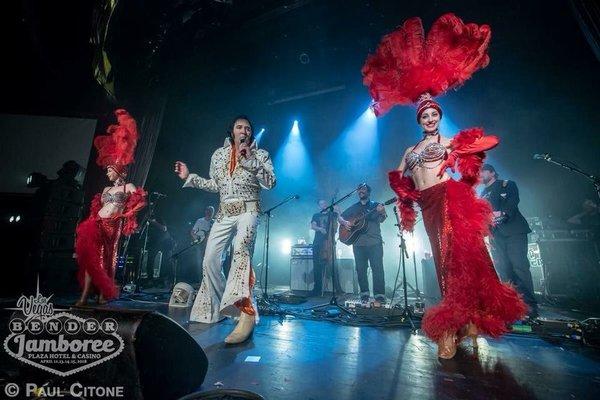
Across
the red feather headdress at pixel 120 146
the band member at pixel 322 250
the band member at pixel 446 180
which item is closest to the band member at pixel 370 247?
the band member at pixel 322 250

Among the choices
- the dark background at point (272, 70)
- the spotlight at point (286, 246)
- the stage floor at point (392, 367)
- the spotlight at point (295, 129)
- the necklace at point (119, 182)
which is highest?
the spotlight at point (295, 129)

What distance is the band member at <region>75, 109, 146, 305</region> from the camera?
4.50 m

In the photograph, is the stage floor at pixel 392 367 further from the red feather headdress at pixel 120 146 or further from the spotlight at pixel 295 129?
the spotlight at pixel 295 129

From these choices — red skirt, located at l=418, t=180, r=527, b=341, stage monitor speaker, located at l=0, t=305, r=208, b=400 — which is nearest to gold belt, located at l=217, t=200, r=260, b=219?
stage monitor speaker, located at l=0, t=305, r=208, b=400

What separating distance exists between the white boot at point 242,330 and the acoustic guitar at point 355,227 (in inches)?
176

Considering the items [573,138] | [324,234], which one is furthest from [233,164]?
[573,138]

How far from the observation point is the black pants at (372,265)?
6277mm

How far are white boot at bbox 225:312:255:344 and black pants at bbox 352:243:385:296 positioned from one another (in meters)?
4.21

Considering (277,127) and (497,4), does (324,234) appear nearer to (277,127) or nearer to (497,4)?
(277,127)

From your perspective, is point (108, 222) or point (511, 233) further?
point (511, 233)

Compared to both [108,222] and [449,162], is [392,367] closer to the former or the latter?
[449,162]

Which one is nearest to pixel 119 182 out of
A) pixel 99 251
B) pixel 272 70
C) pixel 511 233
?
pixel 99 251

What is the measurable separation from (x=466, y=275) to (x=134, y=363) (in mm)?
2437

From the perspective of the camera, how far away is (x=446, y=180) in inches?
103
